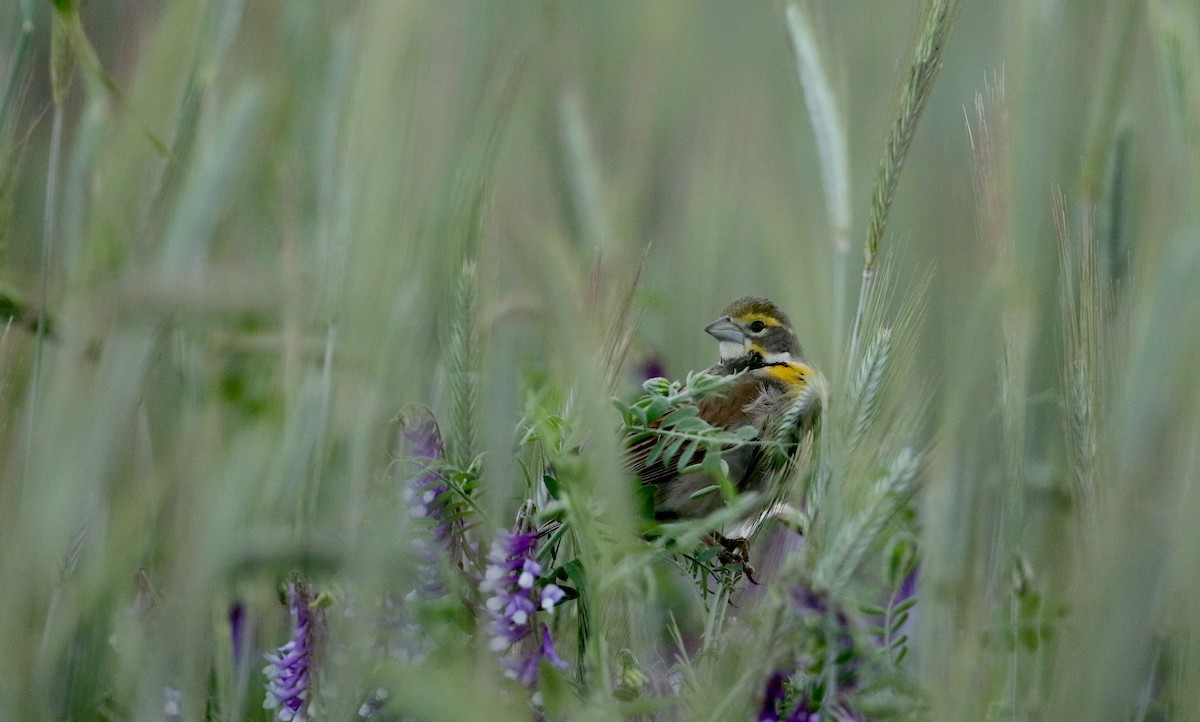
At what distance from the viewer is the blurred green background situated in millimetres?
1146

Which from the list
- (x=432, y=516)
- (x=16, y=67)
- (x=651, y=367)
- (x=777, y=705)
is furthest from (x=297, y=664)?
(x=651, y=367)

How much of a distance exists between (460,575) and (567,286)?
0.31m

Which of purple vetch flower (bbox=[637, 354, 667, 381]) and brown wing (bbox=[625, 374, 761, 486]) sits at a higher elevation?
purple vetch flower (bbox=[637, 354, 667, 381])

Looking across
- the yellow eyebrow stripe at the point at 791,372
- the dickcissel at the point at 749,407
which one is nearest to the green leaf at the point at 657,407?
the dickcissel at the point at 749,407

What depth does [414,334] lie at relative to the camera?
1.30 meters

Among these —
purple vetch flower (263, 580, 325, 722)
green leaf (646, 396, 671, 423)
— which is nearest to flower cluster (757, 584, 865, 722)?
green leaf (646, 396, 671, 423)

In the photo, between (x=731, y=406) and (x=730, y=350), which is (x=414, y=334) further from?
(x=730, y=350)

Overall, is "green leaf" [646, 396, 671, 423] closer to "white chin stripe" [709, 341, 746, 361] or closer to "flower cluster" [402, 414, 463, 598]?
"flower cluster" [402, 414, 463, 598]

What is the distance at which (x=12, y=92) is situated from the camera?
4.43 ft

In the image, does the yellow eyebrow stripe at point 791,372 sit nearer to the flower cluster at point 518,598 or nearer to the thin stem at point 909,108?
the thin stem at point 909,108

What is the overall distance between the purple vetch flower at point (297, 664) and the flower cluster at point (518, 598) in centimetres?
16

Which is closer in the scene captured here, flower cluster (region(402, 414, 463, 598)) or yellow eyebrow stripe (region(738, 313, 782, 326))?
flower cluster (region(402, 414, 463, 598))

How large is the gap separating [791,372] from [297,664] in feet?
4.21

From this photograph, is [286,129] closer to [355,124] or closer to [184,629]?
[355,124]
